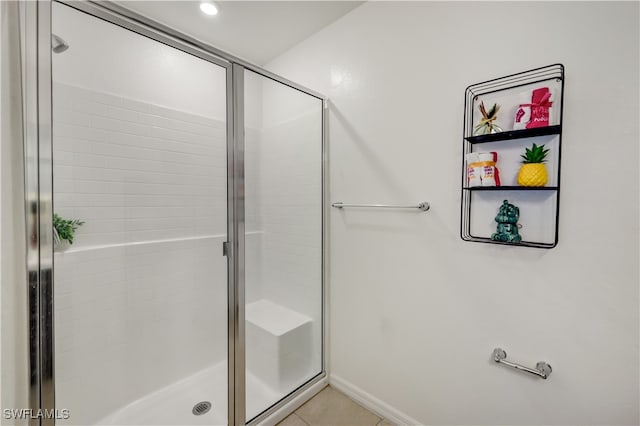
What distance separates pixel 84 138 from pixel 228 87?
79cm

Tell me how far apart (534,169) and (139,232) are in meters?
2.02

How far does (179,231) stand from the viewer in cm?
180

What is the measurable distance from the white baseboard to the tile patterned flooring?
24 mm

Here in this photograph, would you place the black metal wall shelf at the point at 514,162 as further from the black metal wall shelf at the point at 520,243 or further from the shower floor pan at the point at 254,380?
the shower floor pan at the point at 254,380

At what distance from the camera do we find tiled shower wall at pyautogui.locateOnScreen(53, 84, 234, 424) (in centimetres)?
138

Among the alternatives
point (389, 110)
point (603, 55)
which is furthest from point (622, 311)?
point (389, 110)

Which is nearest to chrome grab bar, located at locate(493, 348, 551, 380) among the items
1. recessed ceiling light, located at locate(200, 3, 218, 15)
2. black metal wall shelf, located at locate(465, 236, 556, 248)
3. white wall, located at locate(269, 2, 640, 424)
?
white wall, located at locate(269, 2, 640, 424)

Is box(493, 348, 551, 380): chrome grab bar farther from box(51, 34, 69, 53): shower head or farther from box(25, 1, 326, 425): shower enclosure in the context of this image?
box(51, 34, 69, 53): shower head

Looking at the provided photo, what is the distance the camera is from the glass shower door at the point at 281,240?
1.48 metres

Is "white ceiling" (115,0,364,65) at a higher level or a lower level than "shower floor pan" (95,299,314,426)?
higher

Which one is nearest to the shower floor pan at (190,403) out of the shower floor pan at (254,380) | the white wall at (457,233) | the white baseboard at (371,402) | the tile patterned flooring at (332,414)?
the shower floor pan at (254,380)

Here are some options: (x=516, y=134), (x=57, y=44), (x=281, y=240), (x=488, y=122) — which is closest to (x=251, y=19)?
(x=57, y=44)

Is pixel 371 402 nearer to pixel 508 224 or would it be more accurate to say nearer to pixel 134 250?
pixel 508 224

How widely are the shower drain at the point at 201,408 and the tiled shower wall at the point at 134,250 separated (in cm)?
22
